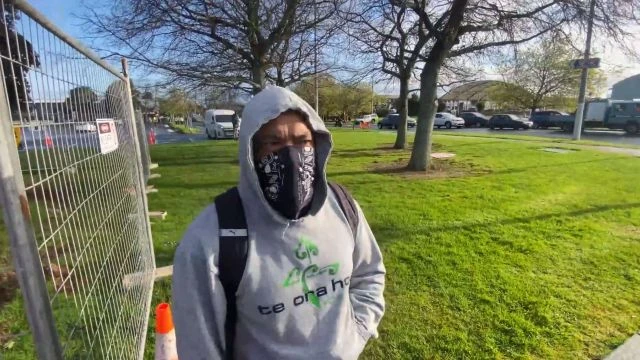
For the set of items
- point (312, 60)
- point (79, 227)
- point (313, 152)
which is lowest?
point (79, 227)

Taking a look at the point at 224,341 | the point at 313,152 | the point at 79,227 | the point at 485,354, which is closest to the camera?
the point at 224,341

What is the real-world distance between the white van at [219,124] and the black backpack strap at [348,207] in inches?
1010

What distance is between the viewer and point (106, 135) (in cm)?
258

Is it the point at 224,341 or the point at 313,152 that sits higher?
the point at 313,152

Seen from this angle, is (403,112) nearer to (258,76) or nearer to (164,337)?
(258,76)

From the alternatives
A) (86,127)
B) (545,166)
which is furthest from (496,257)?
(545,166)

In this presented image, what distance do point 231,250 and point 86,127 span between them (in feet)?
4.74

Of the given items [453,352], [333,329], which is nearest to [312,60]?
[453,352]

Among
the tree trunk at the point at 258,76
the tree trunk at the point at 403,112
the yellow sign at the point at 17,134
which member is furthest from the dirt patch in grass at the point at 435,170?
the yellow sign at the point at 17,134

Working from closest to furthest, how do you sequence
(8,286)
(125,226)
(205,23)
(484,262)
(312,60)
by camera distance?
(125,226) < (8,286) < (484,262) < (205,23) < (312,60)

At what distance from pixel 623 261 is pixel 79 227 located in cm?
520

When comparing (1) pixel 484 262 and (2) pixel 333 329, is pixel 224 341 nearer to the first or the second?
(2) pixel 333 329

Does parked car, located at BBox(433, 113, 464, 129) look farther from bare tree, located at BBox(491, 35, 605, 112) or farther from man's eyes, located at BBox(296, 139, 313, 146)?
man's eyes, located at BBox(296, 139, 313, 146)

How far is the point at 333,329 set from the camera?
1488 mm
